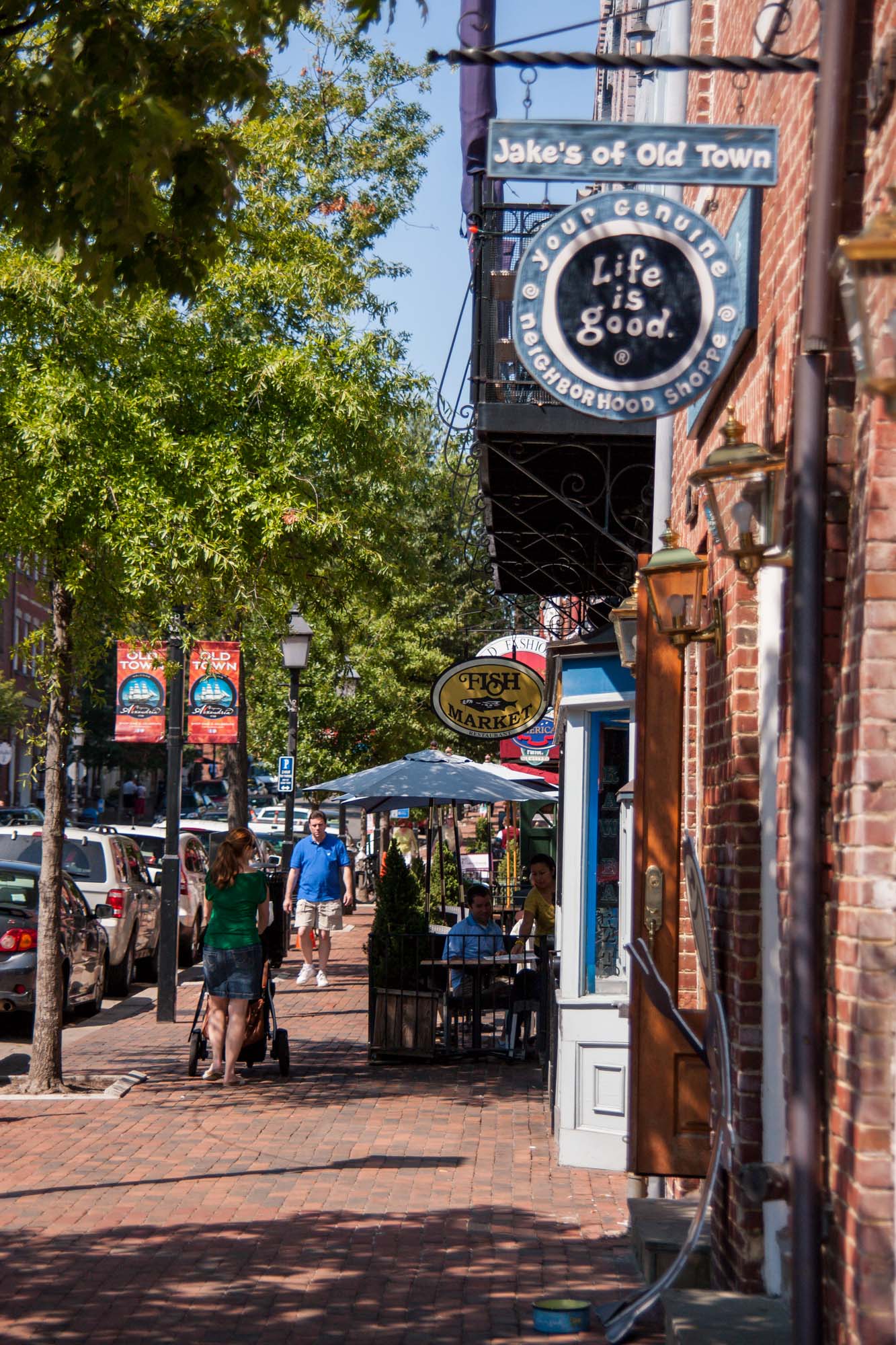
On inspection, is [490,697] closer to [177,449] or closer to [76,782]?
[177,449]

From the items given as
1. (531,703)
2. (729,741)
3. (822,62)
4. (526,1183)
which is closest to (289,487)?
(531,703)

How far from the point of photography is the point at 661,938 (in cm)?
620

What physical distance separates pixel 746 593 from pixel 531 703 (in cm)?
966

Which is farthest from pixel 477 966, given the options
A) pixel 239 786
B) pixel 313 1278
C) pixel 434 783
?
pixel 239 786

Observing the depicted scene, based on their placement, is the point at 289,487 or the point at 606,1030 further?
the point at 289,487

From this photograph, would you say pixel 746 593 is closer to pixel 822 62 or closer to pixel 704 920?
pixel 704 920

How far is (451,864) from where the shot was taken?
2480 centimetres

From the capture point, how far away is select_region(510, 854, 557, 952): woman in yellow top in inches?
550

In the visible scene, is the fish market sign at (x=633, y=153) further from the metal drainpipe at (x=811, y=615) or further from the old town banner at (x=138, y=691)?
the old town banner at (x=138, y=691)

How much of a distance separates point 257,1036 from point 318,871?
598cm

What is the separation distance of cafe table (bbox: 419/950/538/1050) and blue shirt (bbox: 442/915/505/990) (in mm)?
46

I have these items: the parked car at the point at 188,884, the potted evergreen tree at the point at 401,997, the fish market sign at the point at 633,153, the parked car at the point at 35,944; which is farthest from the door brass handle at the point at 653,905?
the parked car at the point at 188,884

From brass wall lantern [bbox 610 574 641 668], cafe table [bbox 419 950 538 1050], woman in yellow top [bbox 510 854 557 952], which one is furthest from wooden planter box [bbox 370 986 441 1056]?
brass wall lantern [bbox 610 574 641 668]

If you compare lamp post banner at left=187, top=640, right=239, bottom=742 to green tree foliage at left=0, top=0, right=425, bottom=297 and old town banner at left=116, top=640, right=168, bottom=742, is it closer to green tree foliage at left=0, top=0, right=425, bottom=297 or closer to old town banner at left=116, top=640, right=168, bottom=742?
old town banner at left=116, top=640, right=168, bottom=742
